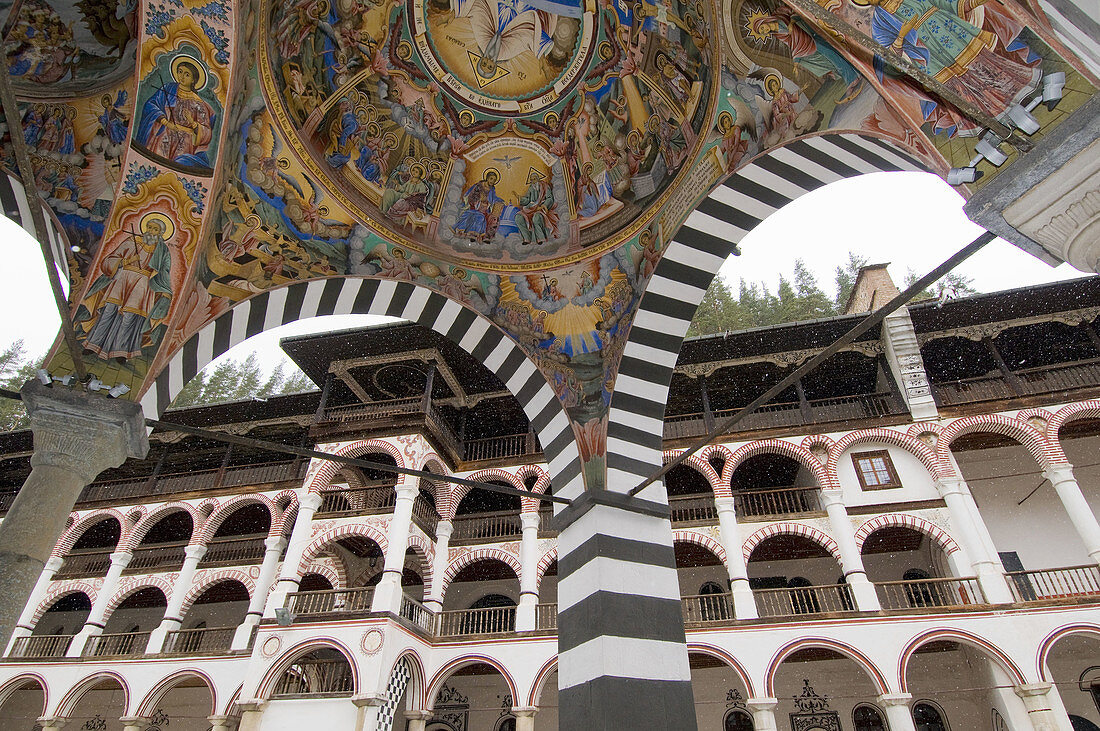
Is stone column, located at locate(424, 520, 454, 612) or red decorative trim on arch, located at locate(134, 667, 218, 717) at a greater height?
stone column, located at locate(424, 520, 454, 612)

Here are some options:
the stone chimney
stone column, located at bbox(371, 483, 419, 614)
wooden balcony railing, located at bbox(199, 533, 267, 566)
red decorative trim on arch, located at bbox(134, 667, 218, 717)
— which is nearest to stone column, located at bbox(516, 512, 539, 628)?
stone column, located at bbox(371, 483, 419, 614)

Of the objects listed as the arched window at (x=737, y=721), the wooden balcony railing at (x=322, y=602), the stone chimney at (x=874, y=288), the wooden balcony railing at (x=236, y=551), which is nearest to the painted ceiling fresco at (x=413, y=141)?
the wooden balcony railing at (x=322, y=602)

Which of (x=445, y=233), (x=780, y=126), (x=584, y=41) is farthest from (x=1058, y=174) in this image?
(x=445, y=233)

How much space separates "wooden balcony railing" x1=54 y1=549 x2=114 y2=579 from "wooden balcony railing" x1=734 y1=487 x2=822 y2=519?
48.9ft

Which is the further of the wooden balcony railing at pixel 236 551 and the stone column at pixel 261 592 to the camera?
the wooden balcony railing at pixel 236 551

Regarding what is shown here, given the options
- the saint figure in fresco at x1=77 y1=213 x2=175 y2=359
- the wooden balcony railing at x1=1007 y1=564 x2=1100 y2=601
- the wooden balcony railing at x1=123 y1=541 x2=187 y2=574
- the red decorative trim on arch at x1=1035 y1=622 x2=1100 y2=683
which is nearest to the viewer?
the saint figure in fresco at x1=77 y1=213 x2=175 y2=359

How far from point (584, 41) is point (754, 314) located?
19653 mm

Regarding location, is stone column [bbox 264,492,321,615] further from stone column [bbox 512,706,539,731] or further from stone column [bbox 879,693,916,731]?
stone column [bbox 879,693,916,731]

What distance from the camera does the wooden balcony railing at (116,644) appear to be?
1411cm

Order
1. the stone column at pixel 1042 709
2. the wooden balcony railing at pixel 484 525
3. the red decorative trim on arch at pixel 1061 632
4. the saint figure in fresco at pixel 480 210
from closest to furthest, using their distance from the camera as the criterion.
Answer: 1. the saint figure in fresco at pixel 480 210
2. the stone column at pixel 1042 709
3. the red decorative trim on arch at pixel 1061 632
4. the wooden balcony railing at pixel 484 525

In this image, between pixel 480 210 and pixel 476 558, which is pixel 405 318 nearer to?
pixel 480 210

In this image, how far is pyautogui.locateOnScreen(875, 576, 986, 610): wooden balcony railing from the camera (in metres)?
11.7

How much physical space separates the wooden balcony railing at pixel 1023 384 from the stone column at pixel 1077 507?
158 centimetres

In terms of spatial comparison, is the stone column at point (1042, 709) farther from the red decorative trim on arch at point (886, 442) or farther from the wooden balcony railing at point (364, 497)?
the wooden balcony railing at point (364, 497)
